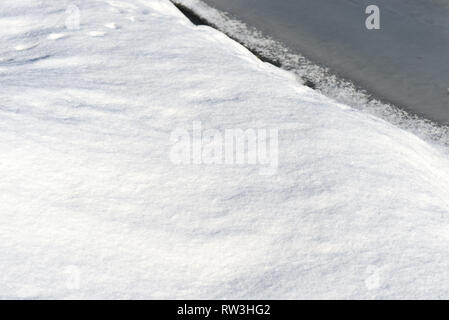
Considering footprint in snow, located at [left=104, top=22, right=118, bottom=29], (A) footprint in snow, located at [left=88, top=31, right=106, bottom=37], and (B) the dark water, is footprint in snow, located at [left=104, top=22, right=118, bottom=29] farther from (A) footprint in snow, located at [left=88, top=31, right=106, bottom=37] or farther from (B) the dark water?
(B) the dark water

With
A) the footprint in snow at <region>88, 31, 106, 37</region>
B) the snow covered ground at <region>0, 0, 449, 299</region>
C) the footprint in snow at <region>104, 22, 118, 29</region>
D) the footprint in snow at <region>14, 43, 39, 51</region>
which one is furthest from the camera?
the footprint in snow at <region>104, 22, 118, 29</region>

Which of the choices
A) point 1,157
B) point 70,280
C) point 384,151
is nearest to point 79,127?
point 1,157

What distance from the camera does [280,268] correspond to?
2758mm

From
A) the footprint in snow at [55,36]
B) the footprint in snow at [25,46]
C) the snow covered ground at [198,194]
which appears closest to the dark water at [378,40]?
the snow covered ground at [198,194]

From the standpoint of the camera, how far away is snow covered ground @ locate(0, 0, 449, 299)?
271 cm

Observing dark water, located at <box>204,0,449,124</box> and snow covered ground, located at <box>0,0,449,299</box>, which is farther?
dark water, located at <box>204,0,449,124</box>

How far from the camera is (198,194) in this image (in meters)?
3.17

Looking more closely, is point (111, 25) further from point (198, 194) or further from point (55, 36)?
point (198, 194)

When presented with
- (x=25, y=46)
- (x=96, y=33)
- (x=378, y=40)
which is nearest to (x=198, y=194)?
(x=96, y=33)

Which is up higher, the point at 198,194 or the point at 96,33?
the point at 96,33

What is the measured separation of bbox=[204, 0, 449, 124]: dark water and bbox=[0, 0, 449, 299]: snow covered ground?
833mm

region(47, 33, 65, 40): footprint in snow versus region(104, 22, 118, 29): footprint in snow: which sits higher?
region(104, 22, 118, 29): footprint in snow

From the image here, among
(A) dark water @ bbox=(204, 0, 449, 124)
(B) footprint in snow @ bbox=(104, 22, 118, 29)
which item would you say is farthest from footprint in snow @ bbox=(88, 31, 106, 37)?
(A) dark water @ bbox=(204, 0, 449, 124)

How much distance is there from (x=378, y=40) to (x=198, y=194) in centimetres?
343
